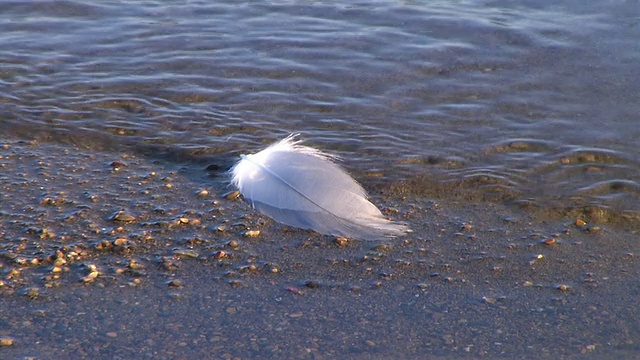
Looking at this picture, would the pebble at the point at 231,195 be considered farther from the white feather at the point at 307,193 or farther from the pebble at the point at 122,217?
the pebble at the point at 122,217

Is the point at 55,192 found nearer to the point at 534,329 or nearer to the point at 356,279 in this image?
the point at 356,279

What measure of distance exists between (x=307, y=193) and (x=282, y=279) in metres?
0.90

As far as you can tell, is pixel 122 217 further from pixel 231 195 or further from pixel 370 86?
pixel 370 86

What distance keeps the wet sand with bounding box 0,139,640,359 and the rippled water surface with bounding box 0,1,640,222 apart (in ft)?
1.85

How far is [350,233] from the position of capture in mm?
4633

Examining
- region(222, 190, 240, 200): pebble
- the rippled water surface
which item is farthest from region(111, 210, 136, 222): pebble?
the rippled water surface

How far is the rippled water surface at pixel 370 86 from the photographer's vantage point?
555 centimetres

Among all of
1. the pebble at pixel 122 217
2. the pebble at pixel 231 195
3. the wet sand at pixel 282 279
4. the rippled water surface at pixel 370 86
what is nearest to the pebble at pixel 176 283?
the wet sand at pixel 282 279

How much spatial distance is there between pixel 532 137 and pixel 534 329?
7.84ft

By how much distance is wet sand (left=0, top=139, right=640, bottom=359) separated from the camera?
12.0 ft

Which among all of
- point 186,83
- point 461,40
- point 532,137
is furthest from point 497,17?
point 186,83

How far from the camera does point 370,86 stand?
675 centimetres

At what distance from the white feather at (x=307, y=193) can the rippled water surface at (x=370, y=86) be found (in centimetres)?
35

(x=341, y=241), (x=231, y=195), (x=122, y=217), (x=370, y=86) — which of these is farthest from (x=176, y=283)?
(x=370, y=86)
